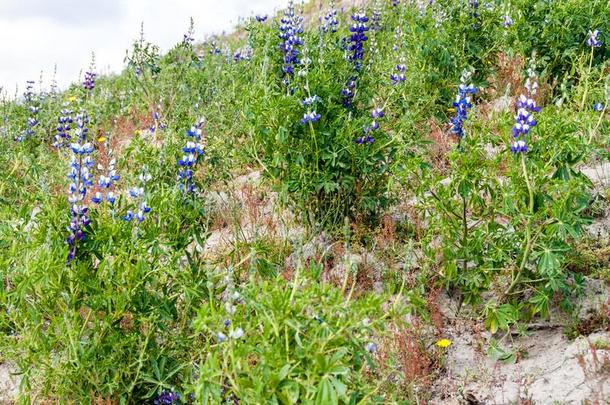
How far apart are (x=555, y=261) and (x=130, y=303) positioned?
2.21 m

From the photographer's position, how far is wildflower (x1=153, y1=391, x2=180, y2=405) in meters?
3.56

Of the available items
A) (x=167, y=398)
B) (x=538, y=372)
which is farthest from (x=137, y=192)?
(x=538, y=372)

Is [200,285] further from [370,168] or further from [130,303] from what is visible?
[370,168]

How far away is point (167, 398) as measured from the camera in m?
3.56

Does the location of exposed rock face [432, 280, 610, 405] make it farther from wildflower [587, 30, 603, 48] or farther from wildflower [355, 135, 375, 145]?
wildflower [587, 30, 603, 48]

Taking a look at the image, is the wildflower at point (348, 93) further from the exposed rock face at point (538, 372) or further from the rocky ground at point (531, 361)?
the exposed rock face at point (538, 372)

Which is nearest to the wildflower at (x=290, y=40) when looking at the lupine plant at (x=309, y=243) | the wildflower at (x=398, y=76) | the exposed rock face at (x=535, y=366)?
the lupine plant at (x=309, y=243)

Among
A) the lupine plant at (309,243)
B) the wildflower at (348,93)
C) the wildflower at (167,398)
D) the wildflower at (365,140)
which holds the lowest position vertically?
the wildflower at (167,398)

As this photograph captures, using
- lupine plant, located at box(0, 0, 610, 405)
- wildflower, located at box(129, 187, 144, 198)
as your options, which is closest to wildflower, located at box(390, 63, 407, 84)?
lupine plant, located at box(0, 0, 610, 405)

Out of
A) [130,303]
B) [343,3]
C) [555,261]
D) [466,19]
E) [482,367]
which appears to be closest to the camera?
[130,303]

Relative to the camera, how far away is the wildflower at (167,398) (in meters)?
3.56

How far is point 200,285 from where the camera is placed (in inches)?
148

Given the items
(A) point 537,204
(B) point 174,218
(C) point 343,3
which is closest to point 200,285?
(B) point 174,218

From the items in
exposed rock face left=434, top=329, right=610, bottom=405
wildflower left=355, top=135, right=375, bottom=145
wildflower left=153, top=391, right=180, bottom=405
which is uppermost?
wildflower left=355, top=135, right=375, bottom=145
